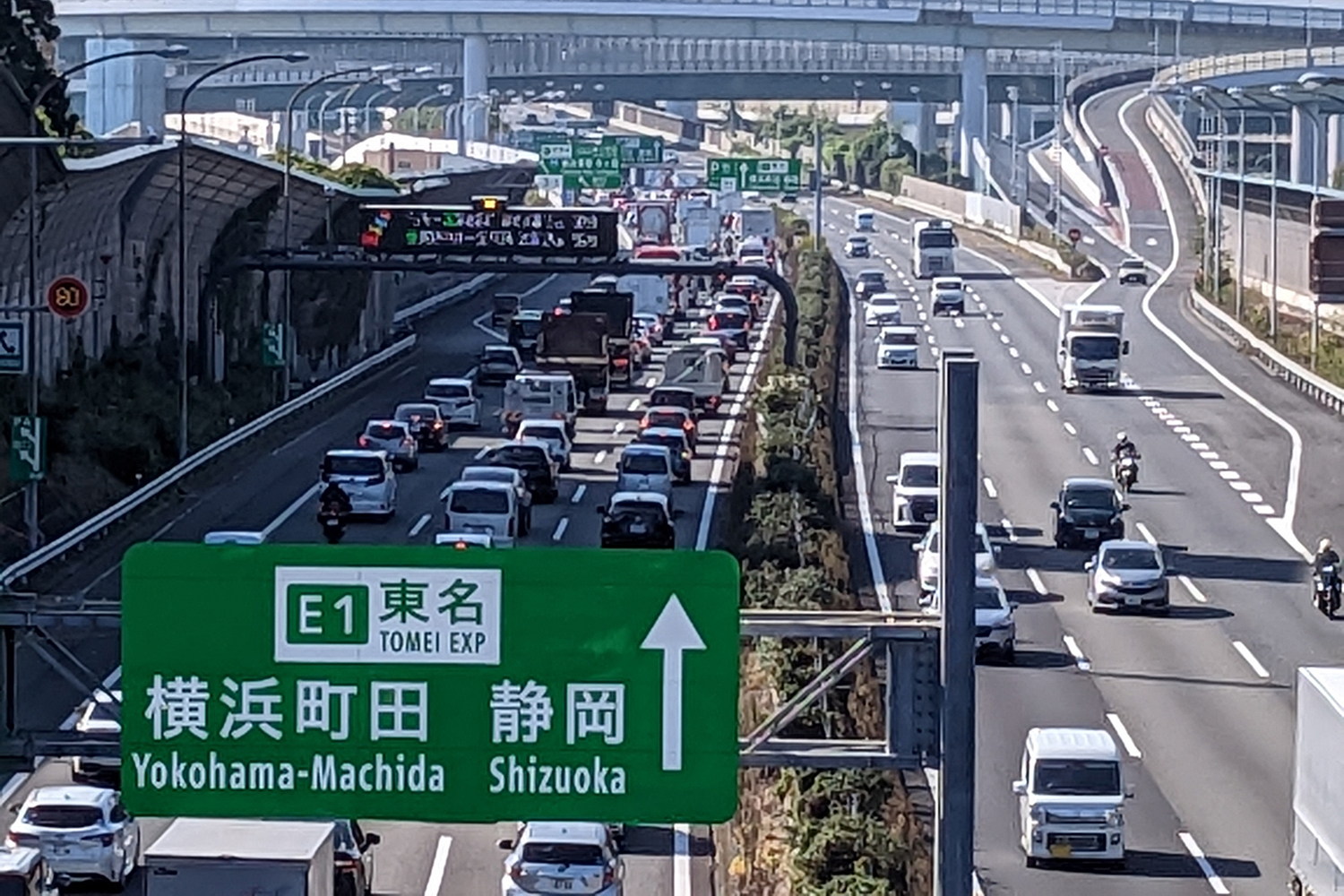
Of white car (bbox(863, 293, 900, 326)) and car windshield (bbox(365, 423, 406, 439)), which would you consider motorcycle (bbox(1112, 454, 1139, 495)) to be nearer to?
car windshield (bbox(365, 423, 406, 439))

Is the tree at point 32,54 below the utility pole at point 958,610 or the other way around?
the other way around

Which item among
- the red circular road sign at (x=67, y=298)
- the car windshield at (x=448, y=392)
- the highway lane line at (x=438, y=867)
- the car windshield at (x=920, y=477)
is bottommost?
the highway lane line at (x=438, y=867)

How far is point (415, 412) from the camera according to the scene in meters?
60.6

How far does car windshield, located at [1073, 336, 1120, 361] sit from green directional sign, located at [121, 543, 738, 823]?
193 feet

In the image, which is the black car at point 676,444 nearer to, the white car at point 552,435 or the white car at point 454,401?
the white car at point 552,435

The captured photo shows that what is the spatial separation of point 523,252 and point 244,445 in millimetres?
8101

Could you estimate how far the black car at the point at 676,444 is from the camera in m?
54.2

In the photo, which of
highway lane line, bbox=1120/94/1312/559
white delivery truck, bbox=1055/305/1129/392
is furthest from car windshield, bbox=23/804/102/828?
Answer: white delivery truck, bbox=1055/305/1129/392

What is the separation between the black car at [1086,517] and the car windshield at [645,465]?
7483 millimetres

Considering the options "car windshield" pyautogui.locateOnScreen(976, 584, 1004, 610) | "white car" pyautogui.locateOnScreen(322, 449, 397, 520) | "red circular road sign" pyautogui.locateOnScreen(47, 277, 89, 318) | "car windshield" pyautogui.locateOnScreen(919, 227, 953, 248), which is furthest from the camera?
"car windshield" pyautogui.locateOnScreen(919, 227, 953, 248)

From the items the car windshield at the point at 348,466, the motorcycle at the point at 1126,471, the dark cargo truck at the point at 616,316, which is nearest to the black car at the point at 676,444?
the car windshield at the point at 348,466

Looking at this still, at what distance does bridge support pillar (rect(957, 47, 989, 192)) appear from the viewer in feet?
436

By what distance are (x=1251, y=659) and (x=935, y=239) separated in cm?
6997

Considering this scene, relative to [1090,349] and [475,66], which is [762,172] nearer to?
[475,66]
